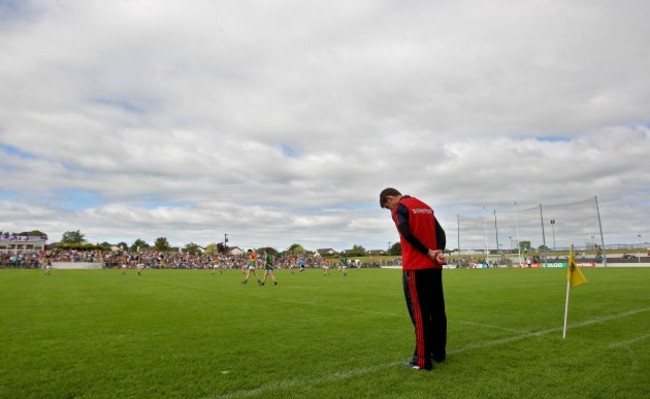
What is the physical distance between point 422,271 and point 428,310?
0.49m

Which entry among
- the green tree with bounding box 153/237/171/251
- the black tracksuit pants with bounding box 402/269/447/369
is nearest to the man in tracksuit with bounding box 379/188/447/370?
the black tracksuit pants with bounding box 402/269/447/369

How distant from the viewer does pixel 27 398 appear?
4.03 metres

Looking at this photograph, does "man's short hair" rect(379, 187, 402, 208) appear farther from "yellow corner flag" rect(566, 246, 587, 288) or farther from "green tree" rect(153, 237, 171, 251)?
"green tree" rect(153, 237, 171, 251)

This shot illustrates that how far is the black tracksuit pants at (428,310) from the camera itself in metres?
5.11

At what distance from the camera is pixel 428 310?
5.20 m

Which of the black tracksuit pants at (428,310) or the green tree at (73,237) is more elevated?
the green tree at (73,237)

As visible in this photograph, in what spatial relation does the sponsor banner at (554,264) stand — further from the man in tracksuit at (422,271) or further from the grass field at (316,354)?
the man in tracksuit at (422,271)

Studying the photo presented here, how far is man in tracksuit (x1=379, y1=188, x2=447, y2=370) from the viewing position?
5.06 meters

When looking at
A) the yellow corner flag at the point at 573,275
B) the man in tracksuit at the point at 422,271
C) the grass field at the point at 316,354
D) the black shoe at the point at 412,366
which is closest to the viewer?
the grass field at the point at 316,354

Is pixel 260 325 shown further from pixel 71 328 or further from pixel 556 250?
pixel 556 250

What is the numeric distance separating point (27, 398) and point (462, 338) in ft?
18.8

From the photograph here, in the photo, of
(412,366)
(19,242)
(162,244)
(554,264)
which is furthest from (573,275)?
(162,244)

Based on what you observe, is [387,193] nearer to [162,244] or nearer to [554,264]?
[554,264]

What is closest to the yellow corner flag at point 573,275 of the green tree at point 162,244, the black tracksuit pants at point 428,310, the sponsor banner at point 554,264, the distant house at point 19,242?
the black tracksuit pants at point 428,310
